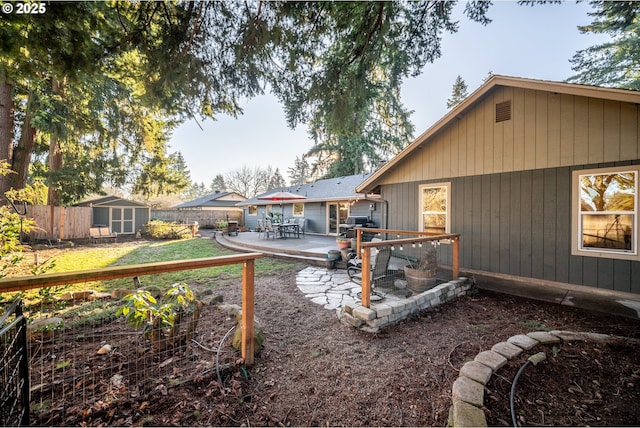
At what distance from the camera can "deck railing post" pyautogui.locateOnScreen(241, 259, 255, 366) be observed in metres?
2.46

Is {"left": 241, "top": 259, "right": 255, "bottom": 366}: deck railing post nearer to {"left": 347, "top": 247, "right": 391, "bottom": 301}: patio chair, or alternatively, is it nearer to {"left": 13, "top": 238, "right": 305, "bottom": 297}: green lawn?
{"left": 347, "top": 247, "right": 391, "bottom": 301}: patio chair

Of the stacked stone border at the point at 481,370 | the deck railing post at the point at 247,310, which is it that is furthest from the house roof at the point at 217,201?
the stacked stone border at the point at 481,370

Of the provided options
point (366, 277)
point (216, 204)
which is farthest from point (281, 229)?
point (216, 204)

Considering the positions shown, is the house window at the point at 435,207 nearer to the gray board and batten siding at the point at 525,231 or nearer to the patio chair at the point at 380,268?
the gray board and batten siding at the point at 525,231

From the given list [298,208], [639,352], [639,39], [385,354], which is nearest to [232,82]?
[385,354]

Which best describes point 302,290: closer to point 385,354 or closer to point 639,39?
point 385,354

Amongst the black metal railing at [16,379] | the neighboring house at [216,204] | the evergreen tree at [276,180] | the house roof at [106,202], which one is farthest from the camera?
the evergreen tree at [276,180]

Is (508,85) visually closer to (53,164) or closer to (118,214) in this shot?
(53,164)

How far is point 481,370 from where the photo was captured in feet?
7.38

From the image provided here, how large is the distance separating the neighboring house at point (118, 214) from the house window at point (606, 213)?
64.3ft

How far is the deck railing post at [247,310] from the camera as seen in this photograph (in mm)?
2459

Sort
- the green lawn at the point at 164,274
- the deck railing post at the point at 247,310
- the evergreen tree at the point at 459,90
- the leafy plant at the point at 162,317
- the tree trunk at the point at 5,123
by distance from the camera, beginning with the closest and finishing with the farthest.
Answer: the leafy plant at the point at 162,317 → the deck railing post at the point at 247,310 → the green lawn at the point at 164,274 → the tree trunk at the point at 5,123 → the evergreen tree at the point at 459,90

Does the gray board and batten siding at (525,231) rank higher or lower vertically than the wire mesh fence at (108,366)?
higher

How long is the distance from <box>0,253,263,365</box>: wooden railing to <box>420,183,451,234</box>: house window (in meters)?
5.05
